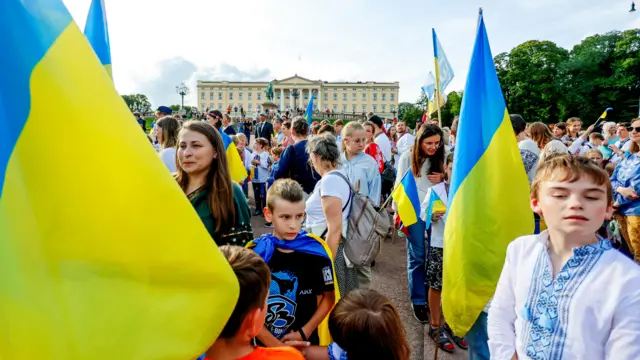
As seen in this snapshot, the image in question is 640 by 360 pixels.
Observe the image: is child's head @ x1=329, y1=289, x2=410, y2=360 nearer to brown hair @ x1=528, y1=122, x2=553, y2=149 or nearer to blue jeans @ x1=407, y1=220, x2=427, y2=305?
blue jeans @ x1=407, y1=220, x2=427, y2=305

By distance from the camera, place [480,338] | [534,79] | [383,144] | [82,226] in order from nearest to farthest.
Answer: [82,226] → [480,338] → [383,144] → [534,79]

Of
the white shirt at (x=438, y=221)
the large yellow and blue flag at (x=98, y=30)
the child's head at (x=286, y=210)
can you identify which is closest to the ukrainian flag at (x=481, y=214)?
the child's head at (x=286, y=210)

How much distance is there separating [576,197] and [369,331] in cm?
89

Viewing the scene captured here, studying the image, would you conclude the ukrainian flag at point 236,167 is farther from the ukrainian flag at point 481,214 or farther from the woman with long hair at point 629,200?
the woman with long hair at point 629,200

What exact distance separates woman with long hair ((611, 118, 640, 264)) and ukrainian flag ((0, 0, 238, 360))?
4198 millimetres

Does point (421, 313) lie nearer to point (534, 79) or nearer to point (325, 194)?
point (325, 194)

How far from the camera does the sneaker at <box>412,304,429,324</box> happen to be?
3.99 metres

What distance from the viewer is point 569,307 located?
1448 millimetres

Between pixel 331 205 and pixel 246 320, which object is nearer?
pixel 246 320

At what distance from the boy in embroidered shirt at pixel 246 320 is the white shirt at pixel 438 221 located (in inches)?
86.6

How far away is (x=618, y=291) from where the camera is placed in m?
1.37

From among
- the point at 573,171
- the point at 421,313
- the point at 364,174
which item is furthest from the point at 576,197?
the point at 421,313

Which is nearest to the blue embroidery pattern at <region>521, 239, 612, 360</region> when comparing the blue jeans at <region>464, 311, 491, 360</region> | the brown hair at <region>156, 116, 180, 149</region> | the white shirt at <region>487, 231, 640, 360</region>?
the white shirt at <region>487, 231, 640, 360</region>

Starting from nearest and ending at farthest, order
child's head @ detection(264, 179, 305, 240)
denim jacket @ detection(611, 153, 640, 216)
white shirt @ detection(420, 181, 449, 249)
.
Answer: child's head @ detection(264, 179, 305, 240) → white shirt @ detection(420, 181, 449, 249) → denim jacket @ detection(611, 153, 640, 216)
